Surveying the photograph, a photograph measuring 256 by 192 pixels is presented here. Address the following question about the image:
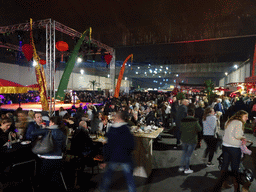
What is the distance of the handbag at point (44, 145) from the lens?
2.78 meters

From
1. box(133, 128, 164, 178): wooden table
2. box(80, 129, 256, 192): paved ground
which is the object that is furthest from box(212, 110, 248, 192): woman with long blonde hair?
box(133, 128, 164, 178): wooden table

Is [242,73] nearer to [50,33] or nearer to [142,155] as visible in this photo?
[50,33]

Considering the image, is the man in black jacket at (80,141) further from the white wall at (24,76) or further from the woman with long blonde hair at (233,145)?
the white wall at (24,76)

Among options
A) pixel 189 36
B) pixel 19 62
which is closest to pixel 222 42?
pixel 189 36

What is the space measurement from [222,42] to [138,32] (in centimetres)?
656

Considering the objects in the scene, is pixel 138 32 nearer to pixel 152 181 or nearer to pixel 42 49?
pixel 152 181

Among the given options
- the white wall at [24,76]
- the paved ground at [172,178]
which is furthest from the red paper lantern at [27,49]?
the paved ground at [172,178]

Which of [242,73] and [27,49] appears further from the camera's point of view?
[242,73]

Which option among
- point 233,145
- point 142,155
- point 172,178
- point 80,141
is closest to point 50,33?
point 80,141

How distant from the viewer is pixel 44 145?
9.15 feet

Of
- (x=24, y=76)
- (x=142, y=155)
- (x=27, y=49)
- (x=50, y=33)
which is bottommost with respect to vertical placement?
(x=142, y=155)

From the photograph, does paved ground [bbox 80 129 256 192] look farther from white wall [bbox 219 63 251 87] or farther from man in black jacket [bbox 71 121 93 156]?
white wall [bbox 219 63 251 87]

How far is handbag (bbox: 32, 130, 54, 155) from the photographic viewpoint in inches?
110

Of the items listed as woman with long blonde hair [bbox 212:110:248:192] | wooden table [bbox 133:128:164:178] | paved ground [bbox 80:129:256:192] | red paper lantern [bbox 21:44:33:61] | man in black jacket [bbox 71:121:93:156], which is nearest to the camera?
woman with long blonde hair [bbox 212:110:248:192]
